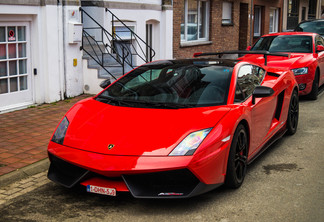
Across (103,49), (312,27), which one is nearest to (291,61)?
(103,49)

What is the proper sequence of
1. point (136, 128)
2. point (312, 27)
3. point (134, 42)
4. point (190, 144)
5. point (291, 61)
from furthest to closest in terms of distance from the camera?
point (312, 27), point (134, 42), point (291, 61), point (136, 128), point (190, 144)

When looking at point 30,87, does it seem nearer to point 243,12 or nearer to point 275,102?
point 275,102

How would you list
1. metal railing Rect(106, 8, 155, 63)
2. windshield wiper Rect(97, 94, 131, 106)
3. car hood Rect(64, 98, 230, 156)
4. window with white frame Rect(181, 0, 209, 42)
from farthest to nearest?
1. window with white frame Rect(181, 0, 209, 42)
2. metal railing Rect(106, 8, 155, 63)
3. windshield wiper Rect(97, 94, 131, 106)
4. car hood Rect(64, 98, 230, 156)

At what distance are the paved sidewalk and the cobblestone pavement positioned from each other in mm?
252

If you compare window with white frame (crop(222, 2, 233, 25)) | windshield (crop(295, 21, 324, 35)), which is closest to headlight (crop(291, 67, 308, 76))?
windshield (crop(295, 21, 324, 35))

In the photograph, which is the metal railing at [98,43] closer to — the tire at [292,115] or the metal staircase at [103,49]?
the metal staircase at [103,49]

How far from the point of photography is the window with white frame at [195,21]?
58.7 ft

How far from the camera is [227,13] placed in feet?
70.6

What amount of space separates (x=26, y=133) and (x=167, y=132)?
11.9 ft

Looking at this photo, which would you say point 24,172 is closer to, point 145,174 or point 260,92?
point 145,174

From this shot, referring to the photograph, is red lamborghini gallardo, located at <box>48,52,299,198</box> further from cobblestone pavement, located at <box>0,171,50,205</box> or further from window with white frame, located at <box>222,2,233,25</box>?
window with white frame, located at <box>222,2,233,25</box>

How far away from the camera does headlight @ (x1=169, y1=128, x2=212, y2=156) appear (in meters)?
4.29

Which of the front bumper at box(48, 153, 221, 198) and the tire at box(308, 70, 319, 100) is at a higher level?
the tire at box(308, 70, 319, 100)

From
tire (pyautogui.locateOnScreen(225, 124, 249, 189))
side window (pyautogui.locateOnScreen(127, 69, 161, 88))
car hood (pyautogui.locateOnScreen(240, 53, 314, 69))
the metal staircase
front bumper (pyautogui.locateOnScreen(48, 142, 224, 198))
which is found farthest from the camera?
the metal staircase
